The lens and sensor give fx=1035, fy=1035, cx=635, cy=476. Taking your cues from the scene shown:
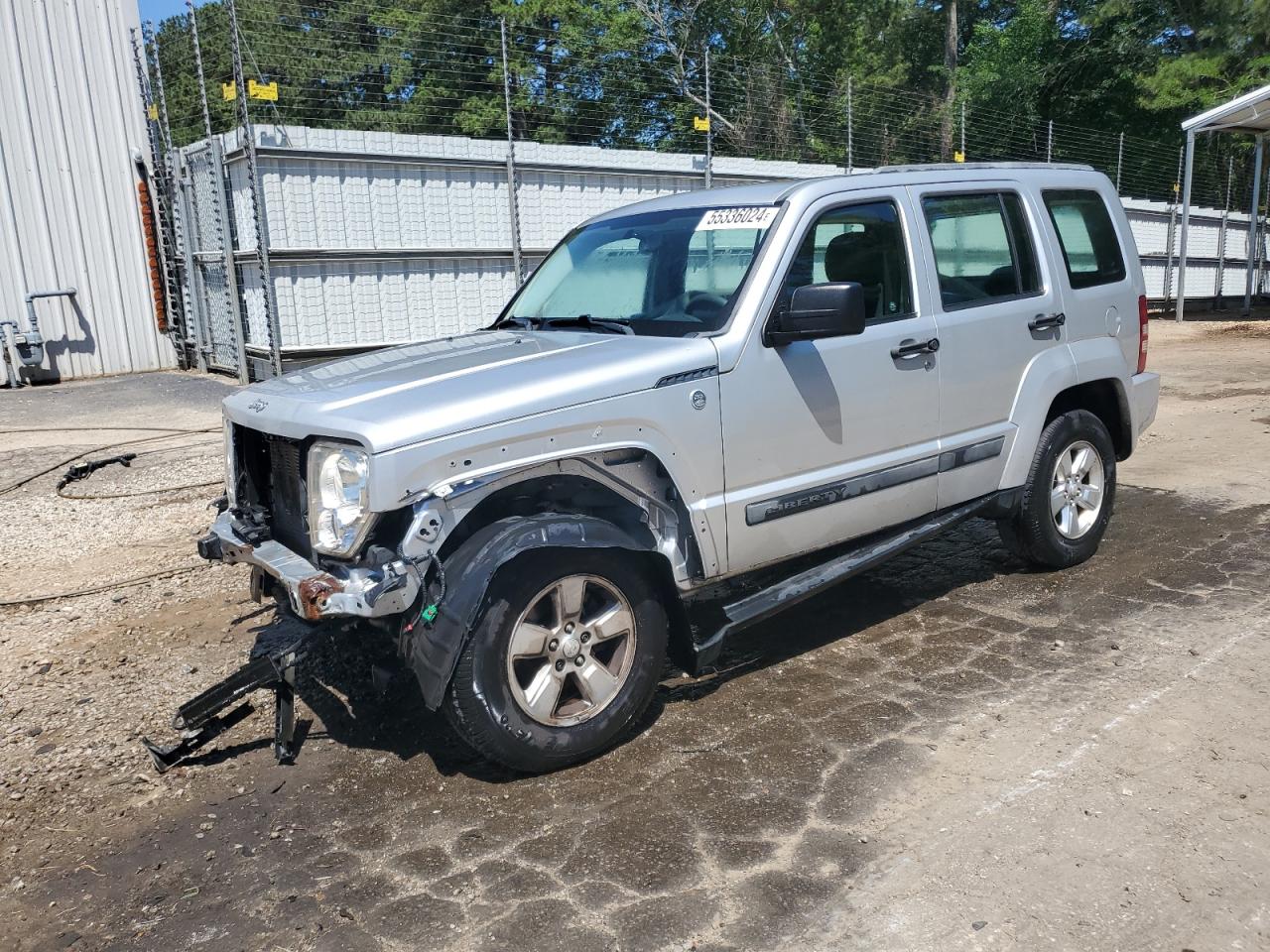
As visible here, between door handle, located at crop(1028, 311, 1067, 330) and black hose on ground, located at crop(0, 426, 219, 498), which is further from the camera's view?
black hose on ground, located at crop(0, 426, 219, 498)

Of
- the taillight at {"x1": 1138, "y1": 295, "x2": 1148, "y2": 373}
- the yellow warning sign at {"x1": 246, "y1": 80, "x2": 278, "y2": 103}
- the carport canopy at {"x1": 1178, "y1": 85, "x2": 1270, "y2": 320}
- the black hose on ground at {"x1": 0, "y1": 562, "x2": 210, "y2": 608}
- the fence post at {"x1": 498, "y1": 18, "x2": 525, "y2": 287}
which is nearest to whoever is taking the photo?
the black hose on ground at {"x1": 0, "y1": 562, "x2": 210, "y2": 608}

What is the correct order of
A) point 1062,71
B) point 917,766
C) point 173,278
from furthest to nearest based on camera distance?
point 1062,71, point 173,278, point 917,766

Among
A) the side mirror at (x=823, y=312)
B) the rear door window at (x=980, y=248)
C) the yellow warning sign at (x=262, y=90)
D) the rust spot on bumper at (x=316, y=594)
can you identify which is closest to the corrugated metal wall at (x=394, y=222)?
the yellow warning sign at (x=262, y=90)

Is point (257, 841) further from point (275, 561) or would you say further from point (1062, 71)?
point (1062, 71)

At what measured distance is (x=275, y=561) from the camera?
367 centimetres

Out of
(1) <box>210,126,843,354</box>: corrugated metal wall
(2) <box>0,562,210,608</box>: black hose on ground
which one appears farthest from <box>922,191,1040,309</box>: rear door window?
(1) <box>210,126,843,354</box>: corrugated metal wall

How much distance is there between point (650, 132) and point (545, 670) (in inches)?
692

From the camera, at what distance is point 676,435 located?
12.5 feet

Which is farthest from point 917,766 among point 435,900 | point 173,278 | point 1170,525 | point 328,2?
point 328,2

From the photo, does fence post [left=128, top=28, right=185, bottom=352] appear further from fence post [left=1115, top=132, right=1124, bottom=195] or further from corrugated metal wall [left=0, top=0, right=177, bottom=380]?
fence post [left=1115, top=132, right=1124, bottom=195]

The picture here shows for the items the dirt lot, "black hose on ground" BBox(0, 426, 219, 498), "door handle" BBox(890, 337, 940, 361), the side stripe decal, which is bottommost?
the dirt lot

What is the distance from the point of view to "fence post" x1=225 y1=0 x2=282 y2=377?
35.4 ft

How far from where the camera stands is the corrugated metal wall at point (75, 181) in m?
12.9

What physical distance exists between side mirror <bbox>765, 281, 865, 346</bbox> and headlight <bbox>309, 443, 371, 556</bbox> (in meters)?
1.70
